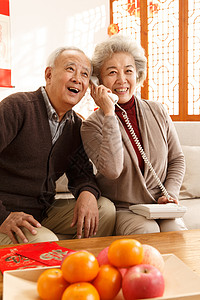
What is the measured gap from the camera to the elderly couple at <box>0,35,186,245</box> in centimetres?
167

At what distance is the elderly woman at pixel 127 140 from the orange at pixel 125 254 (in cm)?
92

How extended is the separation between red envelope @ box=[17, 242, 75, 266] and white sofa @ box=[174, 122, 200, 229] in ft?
3.33

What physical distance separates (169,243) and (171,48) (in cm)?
371

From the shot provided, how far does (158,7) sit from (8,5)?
1864 mm

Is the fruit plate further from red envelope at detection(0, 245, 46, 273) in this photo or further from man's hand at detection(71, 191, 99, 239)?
man's hand at detection(71, 191, 99, 239)

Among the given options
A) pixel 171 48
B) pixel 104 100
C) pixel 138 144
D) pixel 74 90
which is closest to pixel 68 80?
pixel 74 90

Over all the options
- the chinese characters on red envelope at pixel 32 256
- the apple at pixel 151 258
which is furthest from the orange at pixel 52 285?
the chinese characters on red envelope at pixel 32 256

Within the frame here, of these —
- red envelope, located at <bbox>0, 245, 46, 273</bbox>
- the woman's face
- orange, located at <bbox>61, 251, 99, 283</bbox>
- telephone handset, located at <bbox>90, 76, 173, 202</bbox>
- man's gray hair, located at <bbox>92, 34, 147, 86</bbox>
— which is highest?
man's gray hair, located at <bbox>92, 34, 147, 86</bbox>

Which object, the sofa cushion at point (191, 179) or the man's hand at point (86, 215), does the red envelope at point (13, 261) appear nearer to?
the man's hand at point (86, 215)

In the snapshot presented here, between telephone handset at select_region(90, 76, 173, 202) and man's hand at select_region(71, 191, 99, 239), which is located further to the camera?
telephone handset at select_region(90, 76, 173, 202)

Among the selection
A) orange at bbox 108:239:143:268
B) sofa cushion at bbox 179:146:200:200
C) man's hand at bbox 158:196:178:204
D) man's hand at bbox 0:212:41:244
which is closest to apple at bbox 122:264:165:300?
orange at bbox 108:239:143:268

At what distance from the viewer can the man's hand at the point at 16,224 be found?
1474 mm

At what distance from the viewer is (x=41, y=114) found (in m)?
1.74

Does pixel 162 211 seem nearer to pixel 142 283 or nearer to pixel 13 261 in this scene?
pixel 13 261
